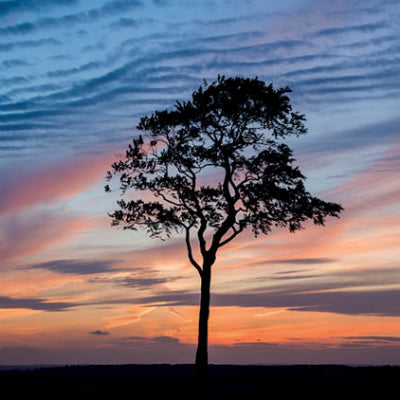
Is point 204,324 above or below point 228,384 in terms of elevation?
above

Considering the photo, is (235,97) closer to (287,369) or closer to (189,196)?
(189,196)

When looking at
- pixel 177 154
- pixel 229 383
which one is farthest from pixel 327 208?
pixel 229 383

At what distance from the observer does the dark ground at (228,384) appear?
33906 millimetres

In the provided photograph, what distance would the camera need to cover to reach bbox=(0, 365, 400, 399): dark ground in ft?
111

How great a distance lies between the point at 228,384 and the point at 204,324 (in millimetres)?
4216

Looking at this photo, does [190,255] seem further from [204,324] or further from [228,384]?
[228,384]

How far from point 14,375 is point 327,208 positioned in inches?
1073

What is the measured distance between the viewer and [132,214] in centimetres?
4103

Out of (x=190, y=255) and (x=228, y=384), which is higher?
(x=190, y=255)

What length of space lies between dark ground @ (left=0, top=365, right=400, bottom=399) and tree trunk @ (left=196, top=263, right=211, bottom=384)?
59.0 inches

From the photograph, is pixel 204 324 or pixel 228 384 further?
pixel 228 384


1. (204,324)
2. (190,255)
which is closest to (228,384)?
(204,324)

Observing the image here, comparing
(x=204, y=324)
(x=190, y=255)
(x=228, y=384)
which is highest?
(x=190, y=255)

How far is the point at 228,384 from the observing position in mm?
38156
